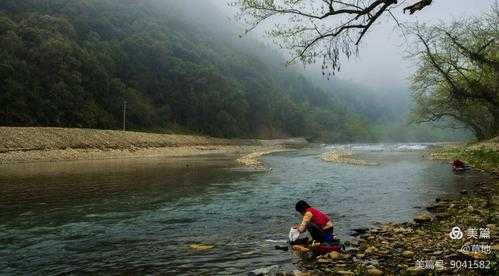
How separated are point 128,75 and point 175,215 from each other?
344 ft

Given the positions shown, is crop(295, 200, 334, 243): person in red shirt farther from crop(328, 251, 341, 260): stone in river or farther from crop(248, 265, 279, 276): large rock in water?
crop(248, 265, 279, 276): large rock in water

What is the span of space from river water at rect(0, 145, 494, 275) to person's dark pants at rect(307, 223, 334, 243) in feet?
3.47

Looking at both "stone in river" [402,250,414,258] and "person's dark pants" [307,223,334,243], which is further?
"person's dark pants" [307,223,334,243]

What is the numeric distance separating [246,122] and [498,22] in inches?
4255

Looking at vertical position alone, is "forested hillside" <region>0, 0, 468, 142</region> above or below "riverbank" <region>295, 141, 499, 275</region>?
above

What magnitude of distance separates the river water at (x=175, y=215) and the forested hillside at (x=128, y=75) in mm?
49072

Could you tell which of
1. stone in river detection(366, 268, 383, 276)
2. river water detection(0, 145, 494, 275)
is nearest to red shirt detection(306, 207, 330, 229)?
river water detection(0, 145, 494, 275)

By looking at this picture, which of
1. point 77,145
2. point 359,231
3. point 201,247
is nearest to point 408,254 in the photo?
point 359,231

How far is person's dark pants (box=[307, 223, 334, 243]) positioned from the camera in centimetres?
1155

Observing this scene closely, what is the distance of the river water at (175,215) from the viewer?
10.7 meters

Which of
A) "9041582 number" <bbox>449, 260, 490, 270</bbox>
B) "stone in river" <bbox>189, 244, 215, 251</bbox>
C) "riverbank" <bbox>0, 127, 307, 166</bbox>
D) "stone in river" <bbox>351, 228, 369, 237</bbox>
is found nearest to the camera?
"9041582 number" <bbox>449, 260, 490, 270</bbox>

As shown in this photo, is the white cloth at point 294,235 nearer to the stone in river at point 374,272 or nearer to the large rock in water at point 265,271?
the large rock in water at point 265,271

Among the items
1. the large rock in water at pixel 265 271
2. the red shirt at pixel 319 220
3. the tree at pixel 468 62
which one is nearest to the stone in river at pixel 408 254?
the red shirt at pixel 319 220

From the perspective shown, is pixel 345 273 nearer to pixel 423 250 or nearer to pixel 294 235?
pixel 423 250
